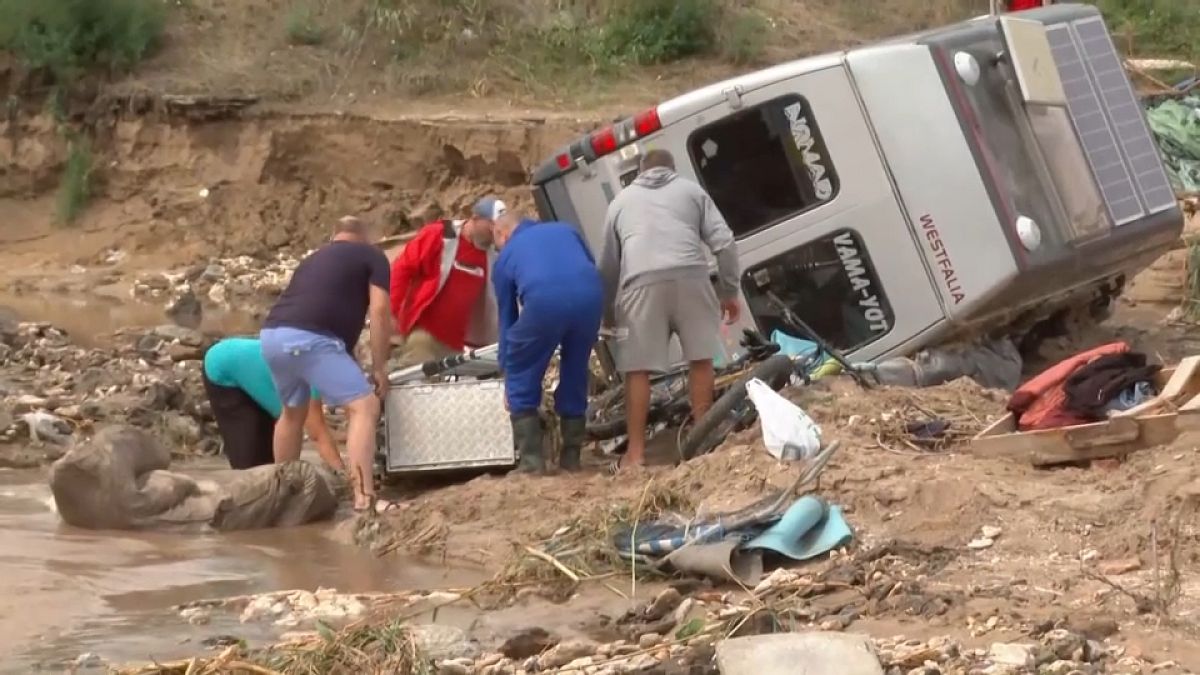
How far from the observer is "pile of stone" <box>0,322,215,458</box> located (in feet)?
36.4

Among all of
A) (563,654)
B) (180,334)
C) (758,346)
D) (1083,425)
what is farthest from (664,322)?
(180,334)

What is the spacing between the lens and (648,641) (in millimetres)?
6316

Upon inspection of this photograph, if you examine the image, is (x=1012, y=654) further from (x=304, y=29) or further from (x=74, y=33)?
(x=74, y=33)

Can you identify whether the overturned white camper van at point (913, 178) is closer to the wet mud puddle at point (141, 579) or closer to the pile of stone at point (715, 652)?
the wet mud puddle at point (141, 579)

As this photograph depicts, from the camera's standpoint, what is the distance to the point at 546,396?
10.1m

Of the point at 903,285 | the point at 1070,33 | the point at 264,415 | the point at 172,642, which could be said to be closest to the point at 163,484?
the point at 264,415

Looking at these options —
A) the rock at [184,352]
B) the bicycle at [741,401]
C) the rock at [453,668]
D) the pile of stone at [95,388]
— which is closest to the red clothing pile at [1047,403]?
the bicycle at [741,401]

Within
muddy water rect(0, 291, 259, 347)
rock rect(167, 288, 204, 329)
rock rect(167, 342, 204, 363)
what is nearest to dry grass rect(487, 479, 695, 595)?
rock rect(167, 342, 204, 363)

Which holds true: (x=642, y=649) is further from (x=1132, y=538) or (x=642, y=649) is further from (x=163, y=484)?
(x=163, y=484)

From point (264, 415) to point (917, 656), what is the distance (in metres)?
4.66

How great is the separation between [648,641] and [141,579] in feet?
8.16

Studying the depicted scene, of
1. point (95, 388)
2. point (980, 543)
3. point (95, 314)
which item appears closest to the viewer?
point (980, 543)

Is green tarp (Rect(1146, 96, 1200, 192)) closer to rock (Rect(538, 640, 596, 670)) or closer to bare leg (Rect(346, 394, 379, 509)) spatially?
bare leg (Rect(346, 394, 379, 509))

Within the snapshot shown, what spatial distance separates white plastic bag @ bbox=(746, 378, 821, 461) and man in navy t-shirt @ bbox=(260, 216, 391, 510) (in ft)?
5.93
